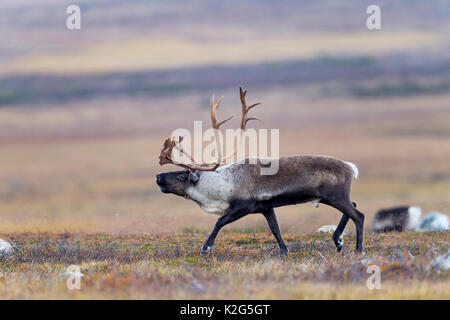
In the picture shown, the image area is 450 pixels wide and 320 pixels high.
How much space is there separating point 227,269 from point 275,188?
8.04 feet

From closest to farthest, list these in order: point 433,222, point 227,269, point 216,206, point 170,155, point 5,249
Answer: point 227,269 < point 5,249 < point 216,206 < point 170,155 < point 433,222

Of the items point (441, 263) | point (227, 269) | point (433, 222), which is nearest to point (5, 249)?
point (227, 269)

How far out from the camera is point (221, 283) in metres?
9.97

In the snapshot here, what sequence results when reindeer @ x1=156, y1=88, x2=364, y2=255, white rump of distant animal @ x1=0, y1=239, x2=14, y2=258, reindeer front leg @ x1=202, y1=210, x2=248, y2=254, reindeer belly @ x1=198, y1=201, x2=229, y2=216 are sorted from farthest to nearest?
reindeer belly @ x1=198, y1=201, x2=229, y2=216, white rump of distant animal @ x1=0, y1=239, x2=14, y2=258, reindeer front leg @ x1=202, y1=210, x2=248, y2=254, reindeer @ x1=156, y1=88, x2=364, y2=255

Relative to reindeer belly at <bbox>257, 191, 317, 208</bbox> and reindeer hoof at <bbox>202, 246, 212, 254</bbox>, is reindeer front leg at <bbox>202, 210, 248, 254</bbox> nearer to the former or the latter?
reindeer hoof at <bbox>202, 246, 212, 254</bbox>

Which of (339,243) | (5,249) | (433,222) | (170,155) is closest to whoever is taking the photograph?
(339,243)

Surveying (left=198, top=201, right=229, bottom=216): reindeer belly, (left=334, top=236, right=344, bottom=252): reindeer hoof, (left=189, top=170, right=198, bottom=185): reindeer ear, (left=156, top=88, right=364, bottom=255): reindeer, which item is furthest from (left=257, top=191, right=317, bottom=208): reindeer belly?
(left=189, top=170, right=198, bottom=185): reindeer ear

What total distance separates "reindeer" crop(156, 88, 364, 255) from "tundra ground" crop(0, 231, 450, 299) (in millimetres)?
598

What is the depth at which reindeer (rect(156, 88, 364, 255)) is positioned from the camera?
517 inches

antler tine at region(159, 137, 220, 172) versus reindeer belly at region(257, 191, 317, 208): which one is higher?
antler tine at region(159, 137, 220, 172)

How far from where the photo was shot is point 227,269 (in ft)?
36.7

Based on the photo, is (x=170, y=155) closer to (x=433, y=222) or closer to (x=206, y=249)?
(x=206, y=249)

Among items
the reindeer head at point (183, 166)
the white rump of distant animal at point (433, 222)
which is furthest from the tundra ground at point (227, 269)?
the white rump of distant animal at point (433, 222)
